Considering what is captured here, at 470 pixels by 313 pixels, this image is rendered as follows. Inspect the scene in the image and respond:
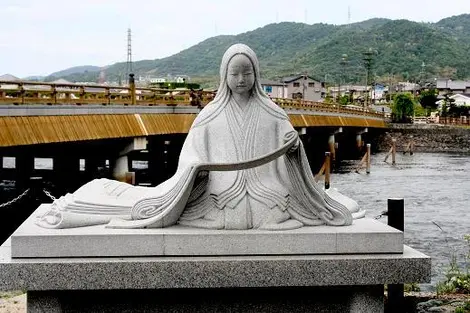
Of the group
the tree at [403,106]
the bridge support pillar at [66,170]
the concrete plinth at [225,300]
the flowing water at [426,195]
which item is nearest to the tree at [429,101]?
the tree at [403,106]

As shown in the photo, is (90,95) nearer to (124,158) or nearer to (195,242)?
(124,158)

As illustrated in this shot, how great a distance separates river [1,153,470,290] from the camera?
21.6 m

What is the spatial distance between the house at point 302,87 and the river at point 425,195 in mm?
51479

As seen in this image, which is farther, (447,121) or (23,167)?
(447,121)

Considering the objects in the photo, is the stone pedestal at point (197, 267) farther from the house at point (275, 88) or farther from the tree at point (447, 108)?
the house at point (275, 88)

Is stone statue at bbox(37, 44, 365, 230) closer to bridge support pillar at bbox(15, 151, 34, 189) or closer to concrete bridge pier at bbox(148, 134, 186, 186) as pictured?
bridge support pillar at bbox(15, 151, 34, 189)

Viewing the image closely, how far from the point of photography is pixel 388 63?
18888cm

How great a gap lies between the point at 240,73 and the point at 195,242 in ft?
6.87

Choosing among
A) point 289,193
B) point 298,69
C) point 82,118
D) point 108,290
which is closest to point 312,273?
point 289,193

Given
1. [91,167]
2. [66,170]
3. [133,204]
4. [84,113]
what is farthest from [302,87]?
[133,204]

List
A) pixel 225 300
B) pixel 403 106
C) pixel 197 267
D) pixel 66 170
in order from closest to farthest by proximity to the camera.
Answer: pixel 197 267 < pixel 225 300 < pixel 66 170 < pixel 403 106

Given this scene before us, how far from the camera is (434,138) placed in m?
75.4

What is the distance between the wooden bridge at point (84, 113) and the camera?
853 inches

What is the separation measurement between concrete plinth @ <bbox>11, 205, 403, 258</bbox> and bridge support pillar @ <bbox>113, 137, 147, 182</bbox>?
22423 mm
